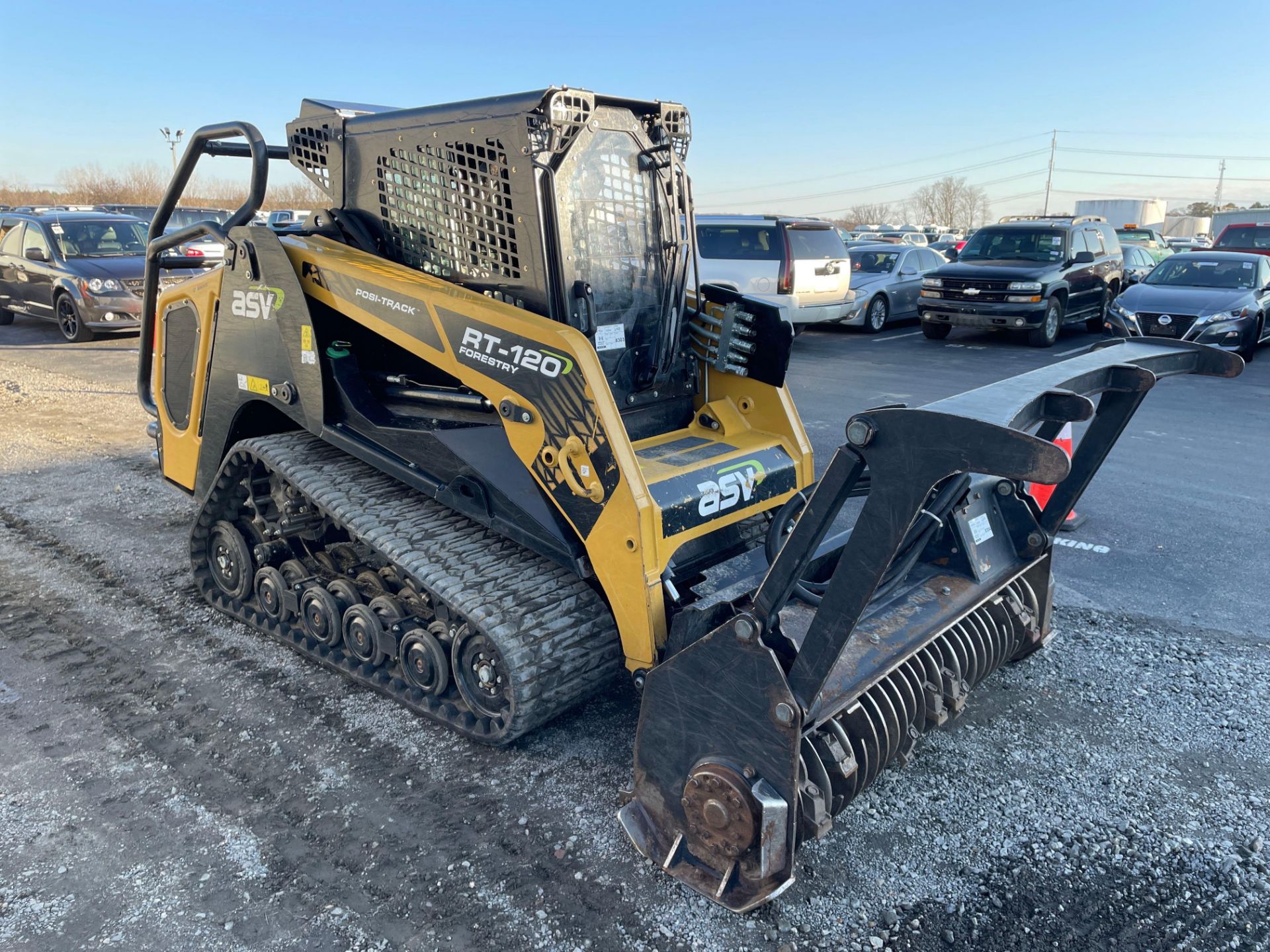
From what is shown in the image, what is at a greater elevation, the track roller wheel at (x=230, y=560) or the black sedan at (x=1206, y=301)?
the black sedan at (x=1206, y=301)

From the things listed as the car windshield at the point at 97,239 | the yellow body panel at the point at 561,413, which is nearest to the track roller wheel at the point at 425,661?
the yellow body panel at the point at 561,413

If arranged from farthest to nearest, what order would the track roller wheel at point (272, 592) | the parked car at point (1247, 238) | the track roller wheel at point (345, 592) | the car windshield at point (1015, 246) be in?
the parked car at point (1247, 238), the car windshield at point (1015, 246), the track roller wheel at point (272, 592), the track roller wheel at point (345, 592)

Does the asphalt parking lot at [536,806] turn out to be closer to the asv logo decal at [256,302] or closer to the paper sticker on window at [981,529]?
the paper sticker on window at [981,529]

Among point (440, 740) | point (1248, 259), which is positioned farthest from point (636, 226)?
point (1248, 259)

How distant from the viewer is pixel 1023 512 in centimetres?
372

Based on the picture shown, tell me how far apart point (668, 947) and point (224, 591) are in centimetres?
304

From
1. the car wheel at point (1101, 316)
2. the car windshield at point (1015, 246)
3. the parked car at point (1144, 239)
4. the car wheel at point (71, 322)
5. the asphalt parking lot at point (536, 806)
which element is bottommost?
the asphalt parking lot at point (536, 806)

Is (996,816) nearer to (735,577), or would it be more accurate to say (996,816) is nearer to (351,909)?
(735,577)

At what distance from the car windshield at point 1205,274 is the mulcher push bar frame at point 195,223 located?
13579 millimetres

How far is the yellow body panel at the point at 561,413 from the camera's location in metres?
3.19

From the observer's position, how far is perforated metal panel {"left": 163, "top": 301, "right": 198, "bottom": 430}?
4.73m

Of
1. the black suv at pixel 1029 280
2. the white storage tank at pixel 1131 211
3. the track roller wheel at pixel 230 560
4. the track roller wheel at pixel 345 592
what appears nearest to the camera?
the track roller wheel at pixel 345 592

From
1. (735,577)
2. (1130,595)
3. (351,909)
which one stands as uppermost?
(735,577)

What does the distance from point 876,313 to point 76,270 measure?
12.5 metres
